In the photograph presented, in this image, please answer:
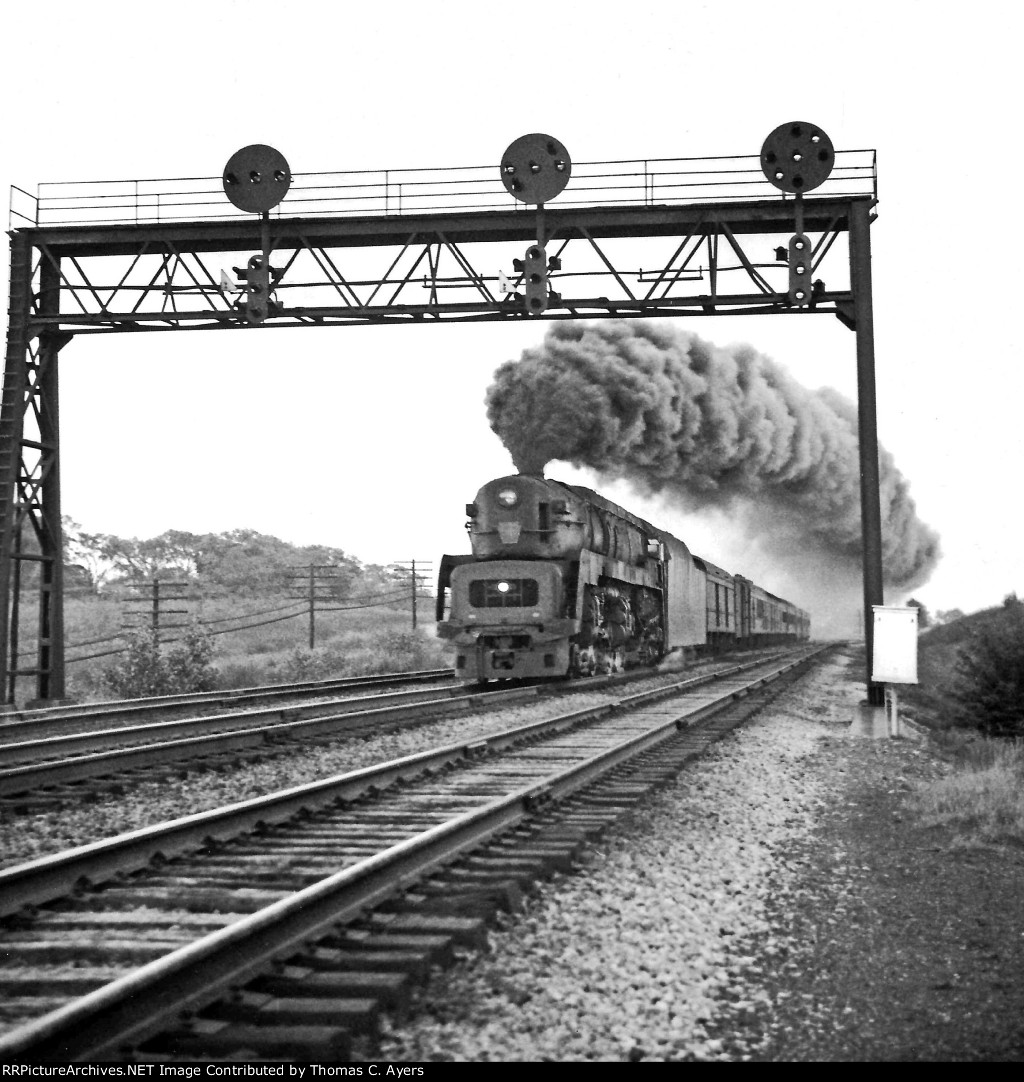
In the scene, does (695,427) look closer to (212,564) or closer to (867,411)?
(867,411)

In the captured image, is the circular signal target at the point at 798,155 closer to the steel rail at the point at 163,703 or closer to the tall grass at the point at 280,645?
the steel rail at the point at 163,703

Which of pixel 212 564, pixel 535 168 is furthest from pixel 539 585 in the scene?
pixel 212 564

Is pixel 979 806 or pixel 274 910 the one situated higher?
pixel 274 910

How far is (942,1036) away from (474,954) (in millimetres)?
1713

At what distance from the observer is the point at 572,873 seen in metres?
6.18

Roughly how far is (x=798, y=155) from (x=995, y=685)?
321 inches

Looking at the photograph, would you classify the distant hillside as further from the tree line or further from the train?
the tree line

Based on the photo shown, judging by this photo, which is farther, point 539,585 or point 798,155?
point 539,585

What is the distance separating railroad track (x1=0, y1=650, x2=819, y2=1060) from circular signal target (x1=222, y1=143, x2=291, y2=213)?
1122cm

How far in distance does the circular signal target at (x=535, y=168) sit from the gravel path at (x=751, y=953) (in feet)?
37.1

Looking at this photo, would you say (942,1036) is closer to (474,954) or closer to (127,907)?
(474,954)

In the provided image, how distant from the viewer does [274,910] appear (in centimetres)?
452

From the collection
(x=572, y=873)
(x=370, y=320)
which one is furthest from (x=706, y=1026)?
(x=370, y=320)

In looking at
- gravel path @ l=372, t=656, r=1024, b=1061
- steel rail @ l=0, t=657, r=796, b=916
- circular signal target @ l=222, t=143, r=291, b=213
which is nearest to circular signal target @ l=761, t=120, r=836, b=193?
circular signal target @ l=222, t=143, r=291, b=213
